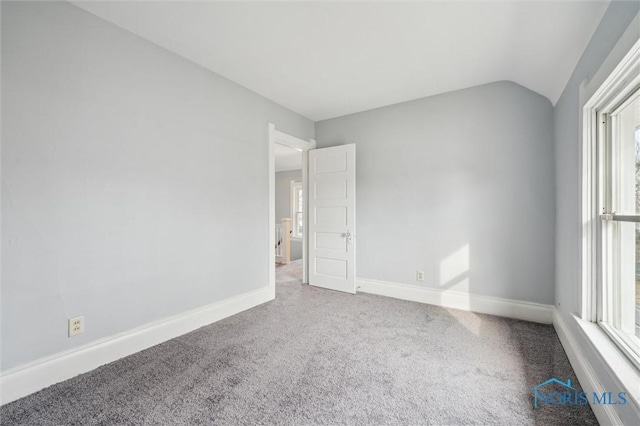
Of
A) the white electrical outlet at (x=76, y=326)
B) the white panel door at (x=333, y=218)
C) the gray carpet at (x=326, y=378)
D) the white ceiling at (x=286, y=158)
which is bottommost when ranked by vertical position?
the gray carpet at (x=326, y=378)

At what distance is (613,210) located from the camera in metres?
1.62

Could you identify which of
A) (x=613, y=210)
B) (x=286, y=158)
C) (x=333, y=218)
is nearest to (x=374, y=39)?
(x=613, y=210)

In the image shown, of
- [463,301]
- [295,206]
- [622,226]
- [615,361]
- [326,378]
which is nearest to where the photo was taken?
[615,361]

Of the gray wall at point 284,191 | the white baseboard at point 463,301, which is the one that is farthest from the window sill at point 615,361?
the gray wall at point 284,191

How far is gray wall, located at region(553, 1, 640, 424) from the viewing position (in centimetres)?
130

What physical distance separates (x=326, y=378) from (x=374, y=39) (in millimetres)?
2558

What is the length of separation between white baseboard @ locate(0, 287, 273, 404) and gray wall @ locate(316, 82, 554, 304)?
205 centimetres

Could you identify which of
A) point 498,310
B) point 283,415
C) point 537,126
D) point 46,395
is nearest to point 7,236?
point 46,395

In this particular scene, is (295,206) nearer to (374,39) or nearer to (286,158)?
(286,158)

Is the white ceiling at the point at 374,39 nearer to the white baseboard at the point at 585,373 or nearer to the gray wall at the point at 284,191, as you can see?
the white baseboard at the point at 585,373

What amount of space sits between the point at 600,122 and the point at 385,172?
208 centimetres

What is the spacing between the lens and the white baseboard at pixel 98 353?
62.7 inches

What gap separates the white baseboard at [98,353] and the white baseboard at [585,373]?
2801 millimetres

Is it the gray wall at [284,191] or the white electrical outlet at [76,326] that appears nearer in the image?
the white electrical outlet at [76,326]
